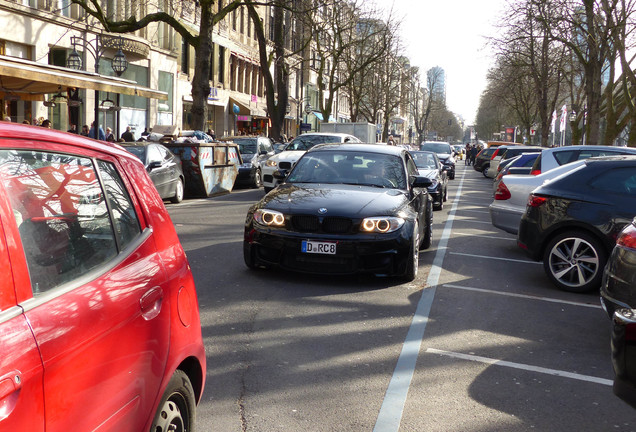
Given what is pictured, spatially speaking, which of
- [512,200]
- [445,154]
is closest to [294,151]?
[512,200]

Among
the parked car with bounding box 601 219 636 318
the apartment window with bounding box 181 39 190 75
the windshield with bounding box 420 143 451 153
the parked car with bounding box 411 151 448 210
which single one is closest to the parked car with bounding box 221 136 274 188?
the parked car with bounding box 411 151 448 210

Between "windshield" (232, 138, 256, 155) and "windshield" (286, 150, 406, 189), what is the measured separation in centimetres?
1564

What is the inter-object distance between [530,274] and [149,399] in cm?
762

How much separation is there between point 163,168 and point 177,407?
14.1 meters

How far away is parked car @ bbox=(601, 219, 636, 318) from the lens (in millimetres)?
5094

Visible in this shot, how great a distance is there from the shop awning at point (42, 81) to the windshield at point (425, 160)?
287 inches

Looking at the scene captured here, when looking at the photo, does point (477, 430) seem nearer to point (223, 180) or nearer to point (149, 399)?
point (149, 399)

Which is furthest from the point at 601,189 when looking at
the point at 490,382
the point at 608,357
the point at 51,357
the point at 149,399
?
the point at 51,357

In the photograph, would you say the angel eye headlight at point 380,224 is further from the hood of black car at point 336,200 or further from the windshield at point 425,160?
the windshield at point 425,160

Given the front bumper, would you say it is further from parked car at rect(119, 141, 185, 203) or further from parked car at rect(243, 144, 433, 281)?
parked car at rect(119, 141, 185, 203)

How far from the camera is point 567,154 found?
47.0 feet

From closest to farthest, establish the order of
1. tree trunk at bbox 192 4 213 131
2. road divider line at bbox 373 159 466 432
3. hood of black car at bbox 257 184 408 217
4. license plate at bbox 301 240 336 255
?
1. road divider line at bbox 373 159 466 432
2. license plate at bbox 301 240 336 255
3. hood of black car at bbox 257 184 408 217
4. tree trunk at bbox 192 4 213 131

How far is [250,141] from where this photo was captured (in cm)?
2547

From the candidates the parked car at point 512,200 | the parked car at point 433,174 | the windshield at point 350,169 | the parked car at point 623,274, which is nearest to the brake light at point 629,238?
the parked car at point 623,274
